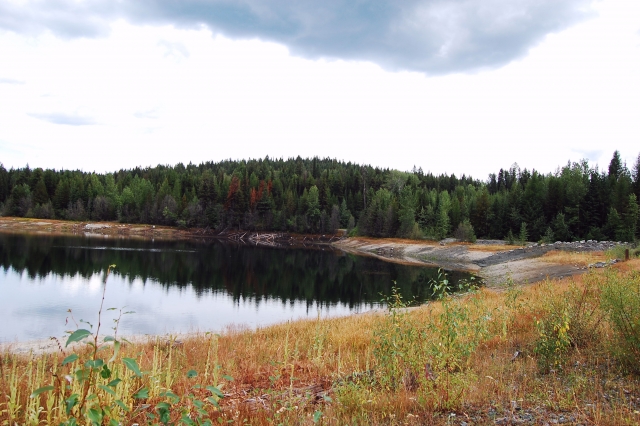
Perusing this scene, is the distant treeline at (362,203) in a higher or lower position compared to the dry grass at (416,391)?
higher

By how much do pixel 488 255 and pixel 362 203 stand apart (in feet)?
199

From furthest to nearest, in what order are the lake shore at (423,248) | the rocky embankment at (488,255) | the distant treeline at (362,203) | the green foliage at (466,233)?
the green foliage at (466,233) → the distant treeline at (362,203) → the lake shore at (423,248) → the rocky embankment at (488,255)

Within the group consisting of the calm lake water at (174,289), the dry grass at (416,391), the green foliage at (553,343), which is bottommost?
the calm lake water at (174,289)

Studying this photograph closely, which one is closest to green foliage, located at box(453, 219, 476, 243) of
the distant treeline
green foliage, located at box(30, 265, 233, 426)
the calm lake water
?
the distant treeline

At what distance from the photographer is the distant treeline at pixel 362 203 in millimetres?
75438

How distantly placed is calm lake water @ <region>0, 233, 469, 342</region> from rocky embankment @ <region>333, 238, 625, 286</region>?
752 cm

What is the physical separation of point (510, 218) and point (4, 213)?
12586 centimetres

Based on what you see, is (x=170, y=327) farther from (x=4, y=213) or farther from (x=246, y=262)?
(x=4, y=213)

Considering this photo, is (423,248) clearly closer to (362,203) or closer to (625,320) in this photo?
(362,203)

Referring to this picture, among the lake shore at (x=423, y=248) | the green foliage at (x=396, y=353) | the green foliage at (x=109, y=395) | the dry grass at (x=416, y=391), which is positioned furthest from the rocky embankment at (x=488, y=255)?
the green foliage at (x=109, y=395)

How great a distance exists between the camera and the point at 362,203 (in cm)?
12100

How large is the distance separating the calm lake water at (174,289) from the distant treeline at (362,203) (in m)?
38.5

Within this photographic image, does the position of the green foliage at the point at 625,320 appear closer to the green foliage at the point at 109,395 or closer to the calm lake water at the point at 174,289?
the green foliage at the point at 109,395

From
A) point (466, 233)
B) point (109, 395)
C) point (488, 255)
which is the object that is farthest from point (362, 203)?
point (109, 395)
